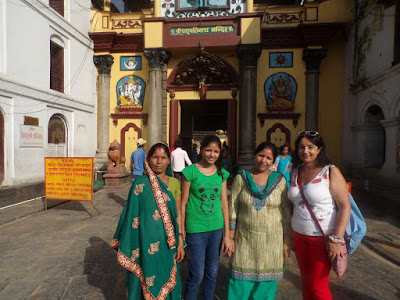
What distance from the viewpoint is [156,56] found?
9.84 m

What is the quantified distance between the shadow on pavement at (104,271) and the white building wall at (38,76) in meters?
4.77

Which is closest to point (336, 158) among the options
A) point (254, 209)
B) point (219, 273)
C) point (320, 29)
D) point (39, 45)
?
point (320, 29)

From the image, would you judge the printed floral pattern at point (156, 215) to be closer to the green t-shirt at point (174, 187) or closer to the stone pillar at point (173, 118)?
the green t-shirt at point (174, 187)

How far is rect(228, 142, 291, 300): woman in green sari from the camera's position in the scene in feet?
6.61

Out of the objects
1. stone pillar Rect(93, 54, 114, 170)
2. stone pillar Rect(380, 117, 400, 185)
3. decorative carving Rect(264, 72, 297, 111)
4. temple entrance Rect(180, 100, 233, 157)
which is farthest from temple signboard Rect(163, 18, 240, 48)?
stone pillar Rect(380, 117, 400, 185)

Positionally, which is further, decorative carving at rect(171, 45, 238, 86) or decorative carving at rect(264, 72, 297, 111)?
decorative carving at rect(171, 45, 238, 86)

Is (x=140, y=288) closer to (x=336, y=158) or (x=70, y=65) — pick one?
(x=70, y=65)

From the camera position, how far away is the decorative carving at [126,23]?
1058 centimetres

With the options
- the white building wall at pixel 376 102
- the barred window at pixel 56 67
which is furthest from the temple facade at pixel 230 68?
the barred window at pixel 56 67

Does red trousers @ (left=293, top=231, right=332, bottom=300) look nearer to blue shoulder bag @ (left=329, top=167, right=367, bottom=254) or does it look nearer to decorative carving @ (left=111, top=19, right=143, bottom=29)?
blue shoulder bag @ (left=329, top=167, right=367, bottom=254)

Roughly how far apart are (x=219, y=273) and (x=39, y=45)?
8.41 metres

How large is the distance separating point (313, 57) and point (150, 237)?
10.0 metres

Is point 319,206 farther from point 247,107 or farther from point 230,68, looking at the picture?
point 230,68

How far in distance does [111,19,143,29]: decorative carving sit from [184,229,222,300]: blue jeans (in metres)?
10.8
